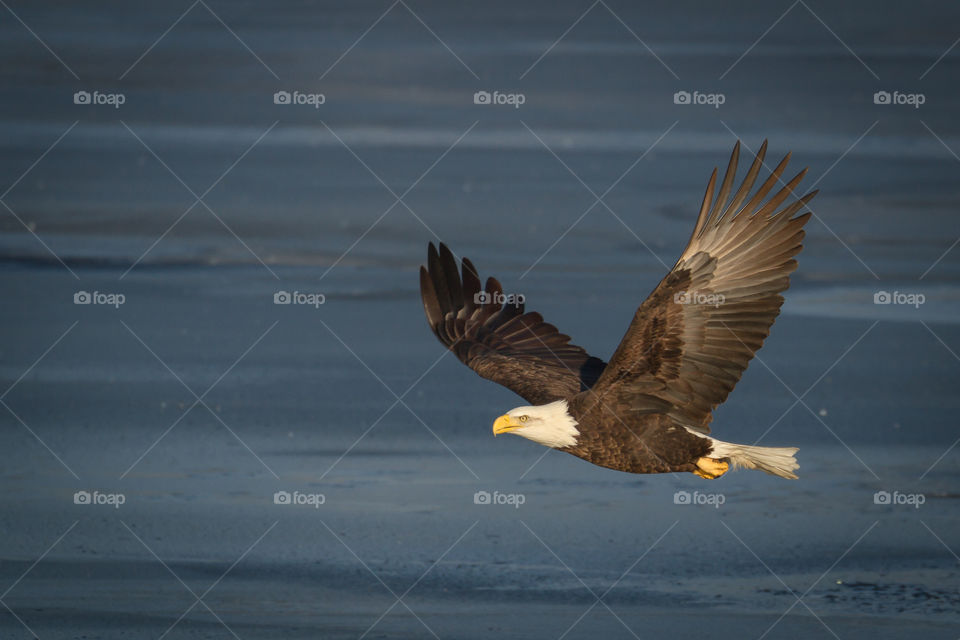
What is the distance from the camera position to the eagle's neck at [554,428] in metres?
9.51

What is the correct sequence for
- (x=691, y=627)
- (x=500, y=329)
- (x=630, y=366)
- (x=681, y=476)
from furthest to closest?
(x=681, y=476), (x=500, y=329), (x=691, y=627), (x=630, y=366)

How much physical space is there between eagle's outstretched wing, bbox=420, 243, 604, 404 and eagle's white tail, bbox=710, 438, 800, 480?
1.68 m

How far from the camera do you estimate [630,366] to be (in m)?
9.25

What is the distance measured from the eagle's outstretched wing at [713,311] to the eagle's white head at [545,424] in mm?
148

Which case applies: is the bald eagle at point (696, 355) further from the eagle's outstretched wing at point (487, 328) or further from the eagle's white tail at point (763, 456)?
the eagle's outstretched wing at point (487, 328)

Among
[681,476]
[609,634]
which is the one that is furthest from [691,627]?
[681,476]

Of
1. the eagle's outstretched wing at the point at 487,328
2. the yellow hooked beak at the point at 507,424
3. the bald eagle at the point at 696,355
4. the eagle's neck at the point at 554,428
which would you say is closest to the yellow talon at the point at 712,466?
the bald eagle at the point at 696,355

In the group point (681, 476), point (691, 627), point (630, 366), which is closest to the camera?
point (630, 366)

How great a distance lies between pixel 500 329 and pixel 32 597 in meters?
3.47

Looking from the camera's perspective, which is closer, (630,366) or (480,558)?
(630,366)

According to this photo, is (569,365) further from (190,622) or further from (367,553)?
(190,622)

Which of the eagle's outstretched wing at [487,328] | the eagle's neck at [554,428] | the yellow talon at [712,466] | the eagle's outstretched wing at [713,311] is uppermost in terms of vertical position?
the eagle's outstretched wing at [487,328]

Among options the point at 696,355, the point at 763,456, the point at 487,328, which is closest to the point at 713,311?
the point at 696,355

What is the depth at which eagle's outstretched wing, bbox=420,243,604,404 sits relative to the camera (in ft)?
36.9
